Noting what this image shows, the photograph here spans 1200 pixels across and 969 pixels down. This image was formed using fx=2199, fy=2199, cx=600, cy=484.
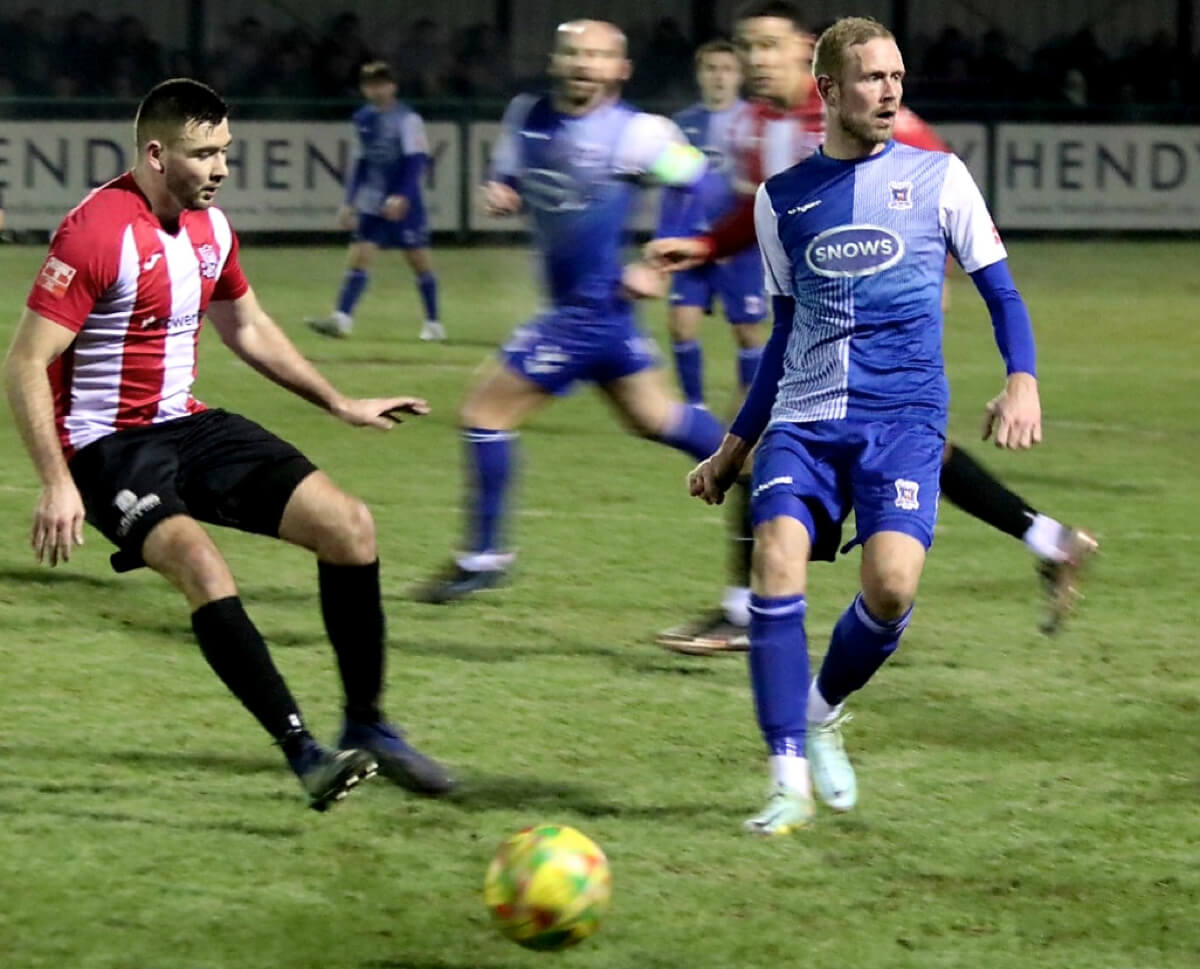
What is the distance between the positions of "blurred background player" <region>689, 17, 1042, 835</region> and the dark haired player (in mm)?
931

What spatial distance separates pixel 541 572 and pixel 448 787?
9.04 ft

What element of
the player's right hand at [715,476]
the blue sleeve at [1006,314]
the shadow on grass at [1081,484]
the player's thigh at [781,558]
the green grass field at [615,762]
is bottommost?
the shadow on grass at [1081,484]

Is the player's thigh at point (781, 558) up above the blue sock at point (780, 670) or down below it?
above

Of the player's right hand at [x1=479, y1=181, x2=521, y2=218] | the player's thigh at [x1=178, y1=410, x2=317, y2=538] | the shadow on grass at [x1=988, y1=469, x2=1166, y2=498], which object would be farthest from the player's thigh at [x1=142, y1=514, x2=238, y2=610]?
the shadow on grass at [x1=988, y1=469, x2=1166, y2=498]

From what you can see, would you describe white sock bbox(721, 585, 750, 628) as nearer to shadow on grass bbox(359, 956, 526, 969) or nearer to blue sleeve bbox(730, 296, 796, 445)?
blue sleeve bbox(730, 296, 796, 445)

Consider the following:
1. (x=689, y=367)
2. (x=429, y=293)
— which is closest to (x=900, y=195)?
(x=689, y=367)

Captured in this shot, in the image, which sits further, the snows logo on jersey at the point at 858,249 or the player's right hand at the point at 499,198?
the player's right hand at the point at 499,198

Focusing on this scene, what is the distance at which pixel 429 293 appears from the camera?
15406 mm

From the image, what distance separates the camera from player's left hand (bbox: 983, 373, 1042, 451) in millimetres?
4844

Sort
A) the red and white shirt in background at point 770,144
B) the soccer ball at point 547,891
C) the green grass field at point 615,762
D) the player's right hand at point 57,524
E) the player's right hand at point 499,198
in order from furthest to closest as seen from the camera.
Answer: the player's right hand at point 499,198, the red and white shirt in background at point 770,144, the player's right hand at point 57,524, the green grass field at point 615,762, the soccer ball at point 547,891

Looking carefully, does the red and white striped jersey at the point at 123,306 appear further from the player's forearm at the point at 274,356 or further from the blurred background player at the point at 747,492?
the blurred background player at the point at 747,492

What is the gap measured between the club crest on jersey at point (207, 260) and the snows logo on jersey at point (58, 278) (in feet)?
1.31

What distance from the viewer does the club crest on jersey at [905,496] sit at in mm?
4914

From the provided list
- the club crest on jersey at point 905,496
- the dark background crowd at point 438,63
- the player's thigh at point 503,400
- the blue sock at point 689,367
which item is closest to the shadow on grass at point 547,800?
the club crest on jersey at point 905,496
